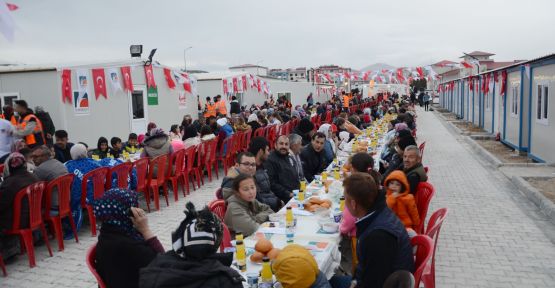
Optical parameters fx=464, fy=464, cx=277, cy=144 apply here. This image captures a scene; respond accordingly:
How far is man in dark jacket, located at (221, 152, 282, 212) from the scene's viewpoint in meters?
5.00

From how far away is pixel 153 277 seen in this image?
→ 94.7 inches

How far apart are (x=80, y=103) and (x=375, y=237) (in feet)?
38.7

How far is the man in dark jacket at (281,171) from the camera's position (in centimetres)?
651

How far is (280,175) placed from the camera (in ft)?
21.7

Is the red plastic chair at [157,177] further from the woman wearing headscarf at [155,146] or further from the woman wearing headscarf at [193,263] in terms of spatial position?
the woman wearing headscarf at [193,263]

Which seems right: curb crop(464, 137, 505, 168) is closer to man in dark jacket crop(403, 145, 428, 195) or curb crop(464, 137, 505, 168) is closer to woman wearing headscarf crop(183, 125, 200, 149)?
man in dark jacket crop(403, 145, 428, 195)

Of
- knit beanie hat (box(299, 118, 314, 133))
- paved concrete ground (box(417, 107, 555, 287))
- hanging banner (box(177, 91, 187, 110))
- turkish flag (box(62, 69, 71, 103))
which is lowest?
paved concrete ground (box(417, 107, 555, 287))

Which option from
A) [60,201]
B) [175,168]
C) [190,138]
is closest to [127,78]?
[190,138]

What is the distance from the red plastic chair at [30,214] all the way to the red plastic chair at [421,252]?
175 inches

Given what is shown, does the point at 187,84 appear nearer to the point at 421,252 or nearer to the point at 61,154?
the point at 61,154

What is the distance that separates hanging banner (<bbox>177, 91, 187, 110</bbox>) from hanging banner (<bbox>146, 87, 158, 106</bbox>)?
153 centimetres

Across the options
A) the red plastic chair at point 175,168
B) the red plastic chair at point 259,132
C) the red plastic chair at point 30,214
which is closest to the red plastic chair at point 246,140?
the red plastic chair at point 259,132

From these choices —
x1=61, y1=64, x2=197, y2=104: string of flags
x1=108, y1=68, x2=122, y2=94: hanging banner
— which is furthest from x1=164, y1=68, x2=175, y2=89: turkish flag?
x1=108, y1=68, x2=122, y2=94: hanging banner

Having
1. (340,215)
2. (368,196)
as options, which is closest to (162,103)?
(340,215)
